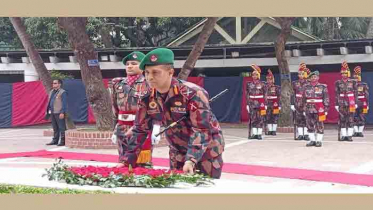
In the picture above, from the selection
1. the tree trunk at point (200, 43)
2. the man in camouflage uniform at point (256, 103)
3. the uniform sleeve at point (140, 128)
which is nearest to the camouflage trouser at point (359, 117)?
the man in camouflage uniform at point (256, 103)

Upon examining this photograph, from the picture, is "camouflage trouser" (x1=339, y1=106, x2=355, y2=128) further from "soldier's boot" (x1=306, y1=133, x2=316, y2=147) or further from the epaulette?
the epaulette

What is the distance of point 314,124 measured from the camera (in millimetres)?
13180

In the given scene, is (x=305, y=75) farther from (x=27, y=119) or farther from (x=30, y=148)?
(x=27, y=119)

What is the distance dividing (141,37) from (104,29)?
2.20 metres

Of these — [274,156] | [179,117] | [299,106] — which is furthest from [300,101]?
[179,117]

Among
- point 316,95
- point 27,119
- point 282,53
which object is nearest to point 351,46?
point 282,53

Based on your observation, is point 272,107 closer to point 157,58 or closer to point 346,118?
point 346,118

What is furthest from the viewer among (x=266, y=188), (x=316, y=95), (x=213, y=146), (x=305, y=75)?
(x=305, y=75)

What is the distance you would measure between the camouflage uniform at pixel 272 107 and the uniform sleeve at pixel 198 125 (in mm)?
12199

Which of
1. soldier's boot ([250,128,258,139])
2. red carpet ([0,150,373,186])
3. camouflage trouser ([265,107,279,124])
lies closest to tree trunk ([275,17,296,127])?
camouflage trouser ([265,107,279,124])

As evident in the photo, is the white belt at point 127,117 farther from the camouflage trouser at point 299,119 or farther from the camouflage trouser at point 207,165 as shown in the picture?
the camouflage trouser at point 299,119

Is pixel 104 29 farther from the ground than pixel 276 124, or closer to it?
farther from the ground

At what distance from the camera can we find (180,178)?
4203 mm

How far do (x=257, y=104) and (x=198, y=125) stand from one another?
10959 millimetres
